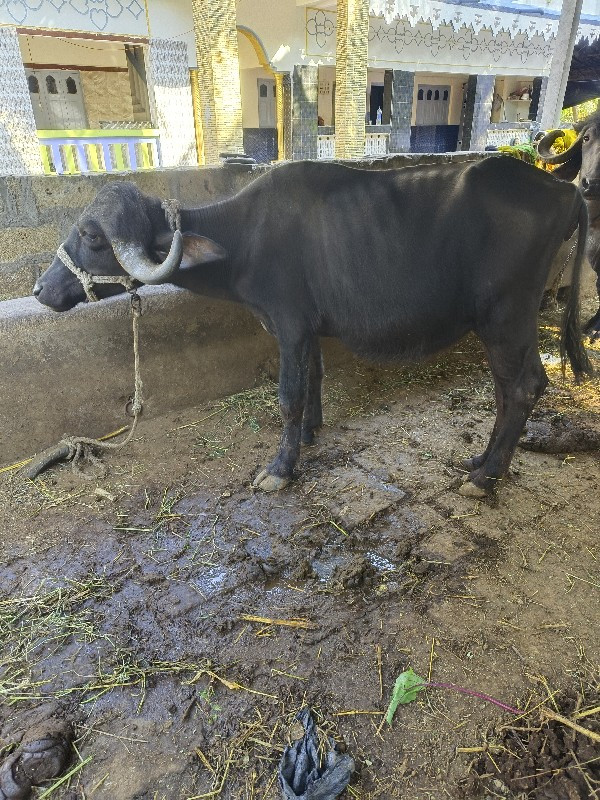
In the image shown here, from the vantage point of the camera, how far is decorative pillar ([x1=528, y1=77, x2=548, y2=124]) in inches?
790

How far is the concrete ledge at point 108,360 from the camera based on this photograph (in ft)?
10.5

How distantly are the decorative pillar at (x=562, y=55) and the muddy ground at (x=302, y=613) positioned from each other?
5.65 metres

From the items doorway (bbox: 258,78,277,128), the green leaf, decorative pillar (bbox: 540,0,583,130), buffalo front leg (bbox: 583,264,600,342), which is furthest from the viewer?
doorway (bbox: 258,78,277,128)

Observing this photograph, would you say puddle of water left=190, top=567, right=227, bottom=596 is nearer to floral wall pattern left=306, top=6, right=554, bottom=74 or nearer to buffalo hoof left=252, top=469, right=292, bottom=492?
buffalo hoof left=252, top=469, right=292, bottom=492

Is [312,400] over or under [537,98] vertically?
under

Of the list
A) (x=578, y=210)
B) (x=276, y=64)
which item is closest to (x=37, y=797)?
(x=578, y=210)

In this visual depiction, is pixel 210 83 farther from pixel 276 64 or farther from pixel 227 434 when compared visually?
pixel 227 434

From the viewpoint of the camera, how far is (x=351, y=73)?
11352mm

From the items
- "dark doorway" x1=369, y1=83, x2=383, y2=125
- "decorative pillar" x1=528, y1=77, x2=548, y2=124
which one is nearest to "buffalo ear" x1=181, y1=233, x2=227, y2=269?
"dark doorway" x1=369, y1=83, x2=383, y2=125

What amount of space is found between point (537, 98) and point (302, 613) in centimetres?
2402

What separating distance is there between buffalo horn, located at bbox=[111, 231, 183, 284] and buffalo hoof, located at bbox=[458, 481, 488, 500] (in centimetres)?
191

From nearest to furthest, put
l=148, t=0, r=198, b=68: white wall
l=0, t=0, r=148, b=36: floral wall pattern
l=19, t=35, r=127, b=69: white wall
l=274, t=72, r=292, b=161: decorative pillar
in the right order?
l=0, t=0, r=148, b=36: floral wall pattern → l=148, t=0, r=198, b=68: white wall → l=19, t=35, r=127, b=69: white wall → l=274, t=72, r=292, b=161: decorative pillar

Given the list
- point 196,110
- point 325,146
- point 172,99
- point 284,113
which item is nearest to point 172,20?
point 172,99

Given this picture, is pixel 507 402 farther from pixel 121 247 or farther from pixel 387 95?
pixel 387 95
